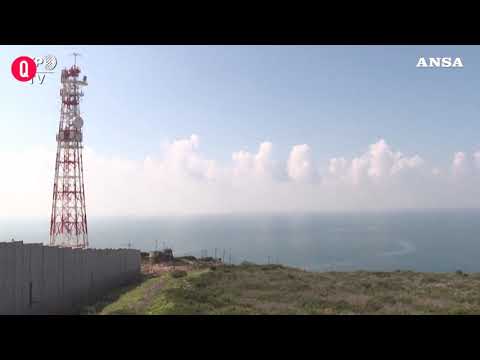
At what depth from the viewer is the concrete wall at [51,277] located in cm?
1827

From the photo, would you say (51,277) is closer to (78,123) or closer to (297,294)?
(297,294)

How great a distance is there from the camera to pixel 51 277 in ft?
71.3

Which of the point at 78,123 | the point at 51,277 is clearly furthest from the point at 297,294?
the point at 78,123

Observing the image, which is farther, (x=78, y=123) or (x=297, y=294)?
(x=78, y=123)

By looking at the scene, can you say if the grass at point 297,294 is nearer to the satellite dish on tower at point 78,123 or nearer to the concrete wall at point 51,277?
the concrete wall at point 51,277

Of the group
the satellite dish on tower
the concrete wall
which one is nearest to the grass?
the concrete wall

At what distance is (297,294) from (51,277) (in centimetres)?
1436

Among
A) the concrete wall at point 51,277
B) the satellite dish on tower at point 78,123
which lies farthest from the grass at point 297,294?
the satellite dish on tower at point 78,123

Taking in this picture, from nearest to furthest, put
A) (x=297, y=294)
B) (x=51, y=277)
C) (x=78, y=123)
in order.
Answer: (x=51, y=277)
(x=297, y=294)
(x=78, y=123)

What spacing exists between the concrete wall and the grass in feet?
5.69

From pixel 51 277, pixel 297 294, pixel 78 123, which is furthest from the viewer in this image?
pixel 78 123
